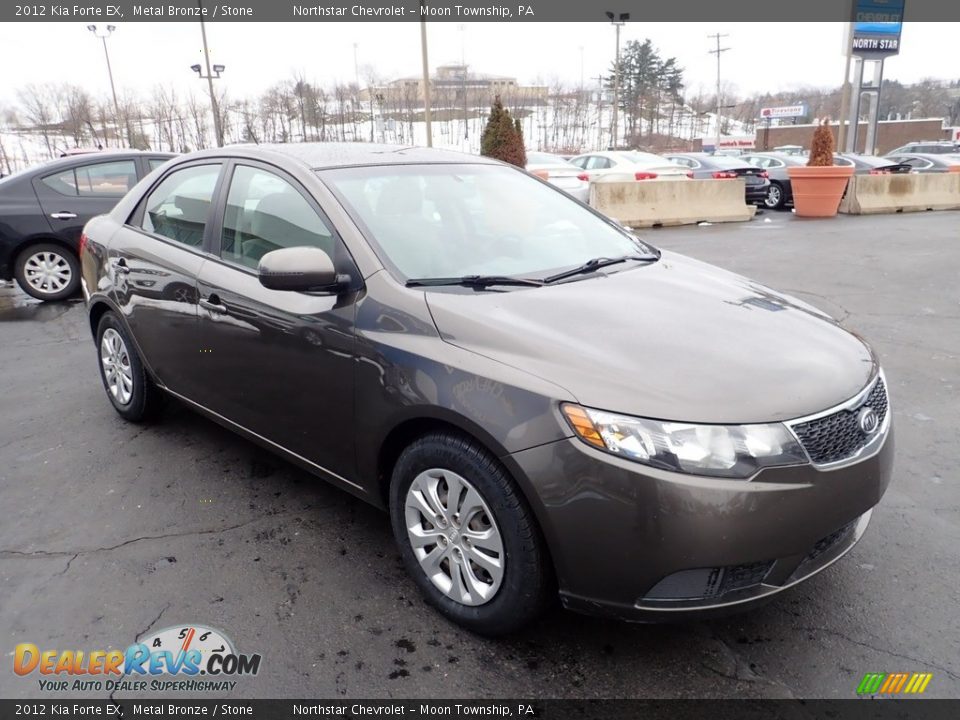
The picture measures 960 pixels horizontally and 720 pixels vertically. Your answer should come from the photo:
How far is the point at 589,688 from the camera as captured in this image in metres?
2.23

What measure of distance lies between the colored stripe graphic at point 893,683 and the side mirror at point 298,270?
7.52 ft

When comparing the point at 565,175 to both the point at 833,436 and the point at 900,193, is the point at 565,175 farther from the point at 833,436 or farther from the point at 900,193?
the point at 833,436

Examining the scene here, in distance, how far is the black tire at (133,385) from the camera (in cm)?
415

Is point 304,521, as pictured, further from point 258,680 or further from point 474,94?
point 474,94

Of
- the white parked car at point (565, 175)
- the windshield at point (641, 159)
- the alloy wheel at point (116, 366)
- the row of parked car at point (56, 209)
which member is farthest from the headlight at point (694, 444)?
the windshield at point (641, 159)

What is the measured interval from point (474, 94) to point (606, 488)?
7257 centimetres

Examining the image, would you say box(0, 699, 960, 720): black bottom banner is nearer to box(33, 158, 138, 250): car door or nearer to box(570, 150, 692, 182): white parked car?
box(33, 158, 138, 250): car door

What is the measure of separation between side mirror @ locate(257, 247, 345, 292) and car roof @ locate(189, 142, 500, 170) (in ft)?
2.14

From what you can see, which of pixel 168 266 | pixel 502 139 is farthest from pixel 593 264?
pixel 502 139

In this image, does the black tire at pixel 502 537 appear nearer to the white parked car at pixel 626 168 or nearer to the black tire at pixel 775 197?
the white parked car at pixel 626 168

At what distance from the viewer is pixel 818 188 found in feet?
49.2

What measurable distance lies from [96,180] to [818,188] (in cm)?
1382

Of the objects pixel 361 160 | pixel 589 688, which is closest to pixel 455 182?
pixel 361 160

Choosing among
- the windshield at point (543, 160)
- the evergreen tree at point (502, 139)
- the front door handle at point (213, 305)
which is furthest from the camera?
the windshield at point (543, 160)
